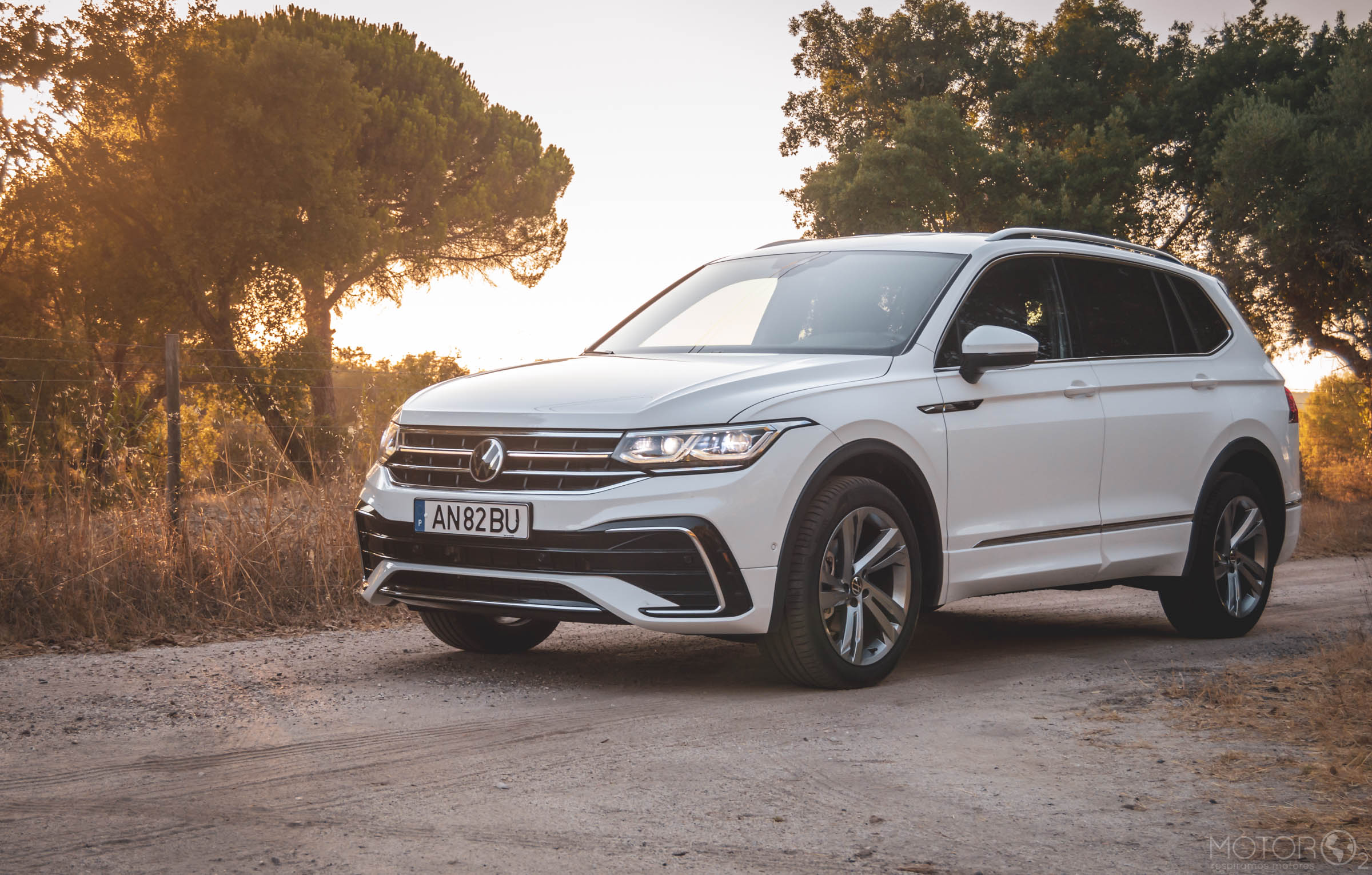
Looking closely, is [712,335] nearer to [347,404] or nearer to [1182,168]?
[347,404]

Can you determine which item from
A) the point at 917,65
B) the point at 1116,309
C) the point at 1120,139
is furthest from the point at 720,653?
the point at 917,65

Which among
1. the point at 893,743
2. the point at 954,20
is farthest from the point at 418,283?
the point at 893,743

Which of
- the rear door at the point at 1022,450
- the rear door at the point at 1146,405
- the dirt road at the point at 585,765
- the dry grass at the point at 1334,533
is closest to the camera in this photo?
the dirt road at the point at 585,765

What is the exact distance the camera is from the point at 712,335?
249 inches

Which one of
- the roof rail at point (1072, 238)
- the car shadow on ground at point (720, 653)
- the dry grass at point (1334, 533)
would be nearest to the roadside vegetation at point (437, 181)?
the dry grass at point (1334, 533)

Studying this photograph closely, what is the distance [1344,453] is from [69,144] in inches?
1058

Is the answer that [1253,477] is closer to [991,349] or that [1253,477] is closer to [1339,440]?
[991,349]

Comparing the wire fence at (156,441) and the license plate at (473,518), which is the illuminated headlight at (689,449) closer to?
the license plate at (473,518)

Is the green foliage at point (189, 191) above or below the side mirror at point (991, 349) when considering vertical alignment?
above

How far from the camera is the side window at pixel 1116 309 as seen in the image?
21.9 feet

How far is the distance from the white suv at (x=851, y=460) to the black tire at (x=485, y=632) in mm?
12

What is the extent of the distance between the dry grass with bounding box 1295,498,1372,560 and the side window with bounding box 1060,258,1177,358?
18.9 feet

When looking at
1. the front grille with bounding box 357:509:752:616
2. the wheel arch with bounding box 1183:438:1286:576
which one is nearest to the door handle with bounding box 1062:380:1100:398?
the wheel arch with bounding box 1183:438:1286:576

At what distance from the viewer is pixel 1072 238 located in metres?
6.95
